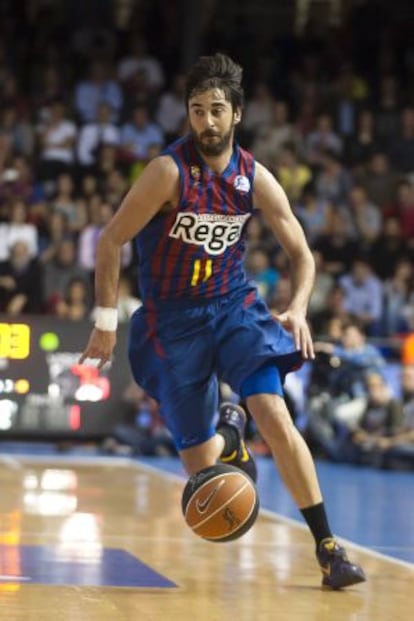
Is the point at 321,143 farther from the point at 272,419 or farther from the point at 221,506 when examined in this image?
the point at 221,506

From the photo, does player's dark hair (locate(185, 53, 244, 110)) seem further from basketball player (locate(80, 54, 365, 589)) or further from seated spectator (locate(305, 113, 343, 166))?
seated spectator (locate(305, 113, 343, 166))

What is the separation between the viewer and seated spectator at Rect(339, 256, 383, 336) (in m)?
17.8

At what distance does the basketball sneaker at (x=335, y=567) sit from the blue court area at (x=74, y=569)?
0.62 metres

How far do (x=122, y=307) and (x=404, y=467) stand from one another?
3.25 metres

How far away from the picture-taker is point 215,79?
664 centimetres

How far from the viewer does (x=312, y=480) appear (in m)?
6.63

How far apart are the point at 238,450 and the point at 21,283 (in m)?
9.12

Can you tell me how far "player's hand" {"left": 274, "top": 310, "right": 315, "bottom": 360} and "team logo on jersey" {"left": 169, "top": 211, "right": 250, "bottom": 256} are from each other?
0.41 meters

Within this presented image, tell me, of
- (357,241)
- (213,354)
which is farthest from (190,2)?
(213,354)

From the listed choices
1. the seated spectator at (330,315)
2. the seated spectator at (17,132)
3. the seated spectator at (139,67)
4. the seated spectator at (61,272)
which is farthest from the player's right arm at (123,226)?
the seated spectator at (139,67)

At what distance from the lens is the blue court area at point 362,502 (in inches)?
346

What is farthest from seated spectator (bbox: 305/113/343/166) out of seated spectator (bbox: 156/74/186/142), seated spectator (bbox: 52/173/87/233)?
seated spectator (bbox: 52/173/87/233)

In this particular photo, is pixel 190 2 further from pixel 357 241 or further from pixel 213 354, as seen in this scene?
pixel 213 354

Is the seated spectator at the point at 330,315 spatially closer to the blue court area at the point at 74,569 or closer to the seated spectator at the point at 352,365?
the seated spectator at the point at 352,365
